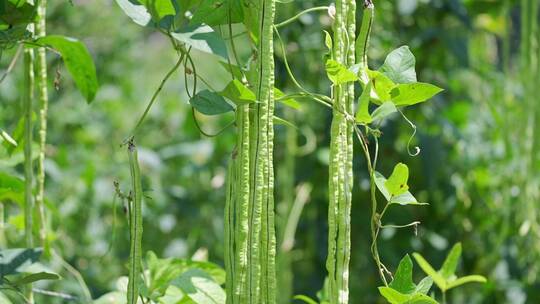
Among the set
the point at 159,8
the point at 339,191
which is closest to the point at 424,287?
the point at 339,191

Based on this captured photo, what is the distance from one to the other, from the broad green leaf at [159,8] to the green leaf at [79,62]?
0.14 m

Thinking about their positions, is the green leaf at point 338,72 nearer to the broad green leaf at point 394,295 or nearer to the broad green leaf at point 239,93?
the broad green leaf at point 239,93

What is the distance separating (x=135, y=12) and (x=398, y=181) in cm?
28

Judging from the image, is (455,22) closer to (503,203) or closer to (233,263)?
(503,203)

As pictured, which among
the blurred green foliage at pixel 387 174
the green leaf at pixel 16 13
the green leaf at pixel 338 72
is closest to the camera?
the green leaf at pixel 338 72

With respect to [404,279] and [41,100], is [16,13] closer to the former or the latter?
[41,100]

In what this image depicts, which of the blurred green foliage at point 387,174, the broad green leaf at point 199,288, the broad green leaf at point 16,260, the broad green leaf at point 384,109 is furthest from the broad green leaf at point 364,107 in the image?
the blurred green foliage at point 387,174

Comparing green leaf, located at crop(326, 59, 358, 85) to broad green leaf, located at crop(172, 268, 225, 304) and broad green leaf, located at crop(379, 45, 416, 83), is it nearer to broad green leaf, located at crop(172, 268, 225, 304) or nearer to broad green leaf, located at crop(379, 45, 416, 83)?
broad green leaf, located at crop(379, 45, 416, 83)

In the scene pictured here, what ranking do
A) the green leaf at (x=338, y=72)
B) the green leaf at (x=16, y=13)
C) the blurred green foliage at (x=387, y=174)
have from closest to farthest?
1. the green leaf at (x=338, y=72)
2. the green leaf at (x=16, y=13)
3. the blurred green foliage at (x=387, y=174)

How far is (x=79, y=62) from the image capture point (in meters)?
0.93

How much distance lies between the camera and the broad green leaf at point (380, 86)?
0.77 metres

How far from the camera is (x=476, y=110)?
91.7 inches

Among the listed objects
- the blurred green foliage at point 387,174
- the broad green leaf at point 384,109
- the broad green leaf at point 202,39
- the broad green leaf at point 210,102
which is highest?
the broad green leaf at point 202,39

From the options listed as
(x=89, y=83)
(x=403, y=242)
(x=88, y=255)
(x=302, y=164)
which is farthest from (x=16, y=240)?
(x=89, y=83)
